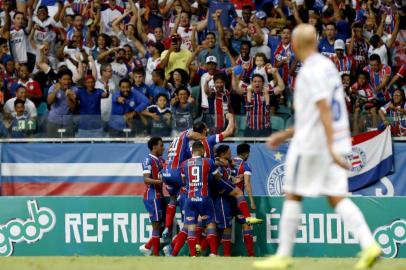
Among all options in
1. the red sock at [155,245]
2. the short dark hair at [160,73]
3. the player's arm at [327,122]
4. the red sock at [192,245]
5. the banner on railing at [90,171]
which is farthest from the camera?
the short dark hair at [160,73]

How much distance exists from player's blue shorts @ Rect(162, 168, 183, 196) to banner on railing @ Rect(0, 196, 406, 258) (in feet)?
2.23

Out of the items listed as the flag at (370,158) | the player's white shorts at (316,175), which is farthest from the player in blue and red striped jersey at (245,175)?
the player's white shorts at (316,175)

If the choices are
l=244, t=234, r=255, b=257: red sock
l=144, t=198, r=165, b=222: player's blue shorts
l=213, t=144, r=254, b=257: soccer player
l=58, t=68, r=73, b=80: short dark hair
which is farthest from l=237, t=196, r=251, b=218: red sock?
l=58, t=68, r=73, b=80: short dark hair

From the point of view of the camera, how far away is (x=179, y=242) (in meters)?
17.9

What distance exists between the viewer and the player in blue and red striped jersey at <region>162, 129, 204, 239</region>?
60.2 feet

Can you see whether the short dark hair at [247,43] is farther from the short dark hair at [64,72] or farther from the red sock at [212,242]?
the red sock at [212,242]

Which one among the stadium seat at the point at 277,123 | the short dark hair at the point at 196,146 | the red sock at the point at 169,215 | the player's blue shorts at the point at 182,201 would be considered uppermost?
the stadium seat at the point at 277,123

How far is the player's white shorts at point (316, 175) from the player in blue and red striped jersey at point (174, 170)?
809 cm

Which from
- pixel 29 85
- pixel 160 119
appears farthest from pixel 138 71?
pixel 29 85

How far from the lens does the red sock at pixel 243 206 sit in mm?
18125

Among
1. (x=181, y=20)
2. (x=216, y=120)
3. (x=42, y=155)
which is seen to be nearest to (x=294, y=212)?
(x=216, y=120)

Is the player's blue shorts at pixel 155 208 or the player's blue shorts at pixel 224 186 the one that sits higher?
the player's blue shorts at pixel 224 186

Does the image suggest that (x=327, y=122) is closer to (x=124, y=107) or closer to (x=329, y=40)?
(x=124, y=107)

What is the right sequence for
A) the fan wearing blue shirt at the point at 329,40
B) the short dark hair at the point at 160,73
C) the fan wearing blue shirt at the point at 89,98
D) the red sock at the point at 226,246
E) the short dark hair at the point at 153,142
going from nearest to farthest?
the red sock at the point at 226,246 < the short dark hair at the point at 153,142 < the fan wearing blue shirt at the point at 89,98 < the short dark hair at the point at 160,73 < the fan wearing blue shirt at the point at 329,40
